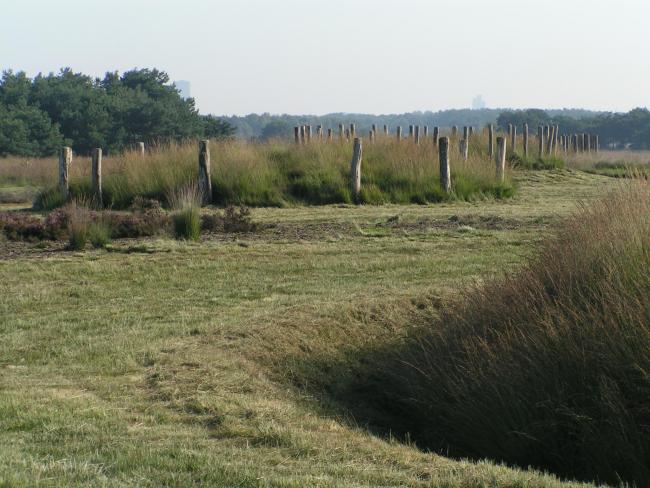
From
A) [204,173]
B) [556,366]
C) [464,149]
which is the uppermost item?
[464,149]

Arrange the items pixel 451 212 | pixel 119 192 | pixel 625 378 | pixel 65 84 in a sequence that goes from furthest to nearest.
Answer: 1. pixel 65 84
2. pixel 119 192
3. pixel 451 212
4. pixel 625 378

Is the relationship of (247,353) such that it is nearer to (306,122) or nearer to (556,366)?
(556,366)

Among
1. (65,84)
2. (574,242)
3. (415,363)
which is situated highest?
(65,84)

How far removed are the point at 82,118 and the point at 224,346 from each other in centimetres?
4291

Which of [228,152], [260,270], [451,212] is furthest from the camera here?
[228,152]

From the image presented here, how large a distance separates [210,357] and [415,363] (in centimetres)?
164

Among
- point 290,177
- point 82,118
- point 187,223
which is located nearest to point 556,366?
point 187,223

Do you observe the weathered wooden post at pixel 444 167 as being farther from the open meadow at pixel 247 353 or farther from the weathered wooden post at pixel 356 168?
the open meadow at pixel 247 353

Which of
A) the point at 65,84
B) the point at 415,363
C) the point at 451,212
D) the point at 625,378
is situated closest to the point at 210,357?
the point at 415,363

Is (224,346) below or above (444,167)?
below

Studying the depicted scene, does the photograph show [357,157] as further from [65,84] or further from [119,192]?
[65,84]

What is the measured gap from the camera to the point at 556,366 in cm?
663

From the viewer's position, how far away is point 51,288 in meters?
10.6

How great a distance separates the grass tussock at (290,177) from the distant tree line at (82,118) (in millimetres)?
24369
